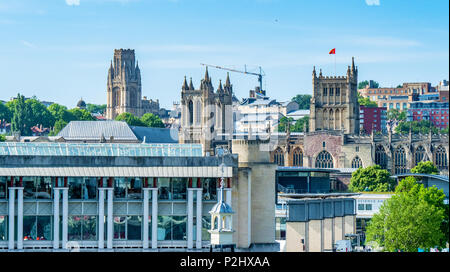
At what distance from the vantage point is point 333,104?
194375 millimetres

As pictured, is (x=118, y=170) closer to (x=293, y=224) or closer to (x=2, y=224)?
(x=2, y=224)

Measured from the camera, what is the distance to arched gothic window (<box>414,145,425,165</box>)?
587ft

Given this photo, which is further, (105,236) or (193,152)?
(193,152)

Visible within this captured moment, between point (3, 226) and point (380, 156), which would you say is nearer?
point (3, 226)

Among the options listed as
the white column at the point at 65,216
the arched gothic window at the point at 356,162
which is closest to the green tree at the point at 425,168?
the arched gothic window at the point at 356,162

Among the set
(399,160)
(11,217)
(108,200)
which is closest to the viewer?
(11,217)

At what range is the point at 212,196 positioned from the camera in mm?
62250

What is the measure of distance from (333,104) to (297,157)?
1466cm

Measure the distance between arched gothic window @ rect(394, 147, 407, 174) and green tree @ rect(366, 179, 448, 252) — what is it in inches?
3369

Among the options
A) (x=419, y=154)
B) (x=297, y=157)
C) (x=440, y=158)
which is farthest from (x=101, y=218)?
(x=297, y=157)

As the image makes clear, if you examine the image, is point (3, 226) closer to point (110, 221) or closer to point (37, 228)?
point (37, 228)
